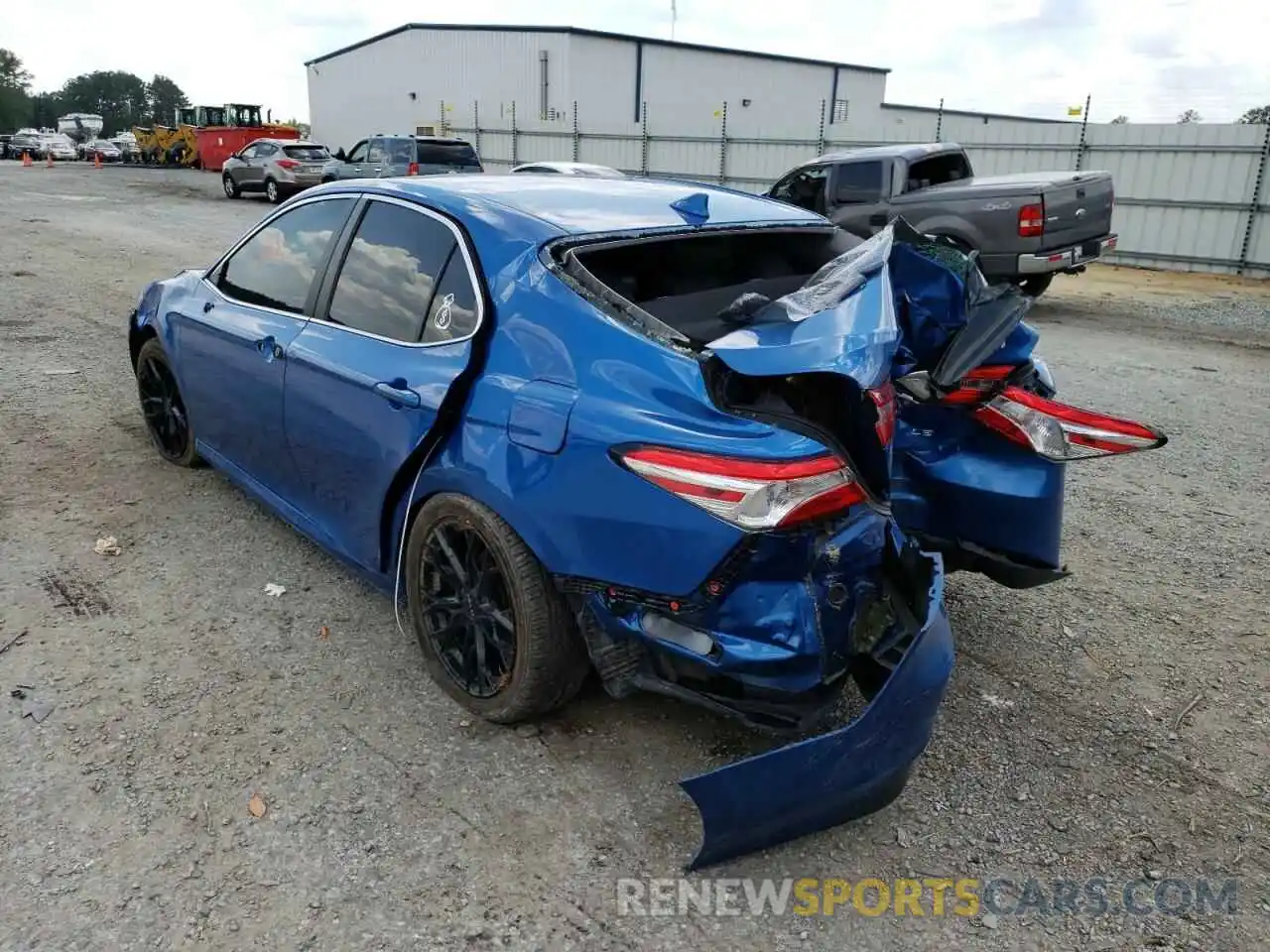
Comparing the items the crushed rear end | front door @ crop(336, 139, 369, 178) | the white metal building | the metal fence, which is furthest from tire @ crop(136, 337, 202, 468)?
the white metal building

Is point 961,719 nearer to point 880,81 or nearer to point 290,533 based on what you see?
point 290,533

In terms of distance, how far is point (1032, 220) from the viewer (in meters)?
10.0

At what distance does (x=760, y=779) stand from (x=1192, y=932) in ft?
3.64

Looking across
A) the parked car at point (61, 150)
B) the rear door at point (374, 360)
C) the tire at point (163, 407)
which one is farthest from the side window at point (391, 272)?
the parked car at point (61, 150)

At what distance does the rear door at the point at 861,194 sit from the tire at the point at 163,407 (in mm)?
8085

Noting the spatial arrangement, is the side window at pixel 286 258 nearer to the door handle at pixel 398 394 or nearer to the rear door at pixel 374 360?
the rear door at pixel 374 360

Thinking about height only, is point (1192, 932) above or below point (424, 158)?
below

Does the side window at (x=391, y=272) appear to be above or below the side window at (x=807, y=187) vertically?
below

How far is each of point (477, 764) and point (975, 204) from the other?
9.35 metres

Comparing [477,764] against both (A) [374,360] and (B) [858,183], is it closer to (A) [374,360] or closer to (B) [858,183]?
(A) [374,360]

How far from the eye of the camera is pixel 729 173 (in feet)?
73.7

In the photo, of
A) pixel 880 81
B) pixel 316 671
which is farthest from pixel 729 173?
pixel 880 81

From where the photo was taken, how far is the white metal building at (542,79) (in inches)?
1457

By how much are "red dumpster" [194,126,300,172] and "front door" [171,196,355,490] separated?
36.1 metres
